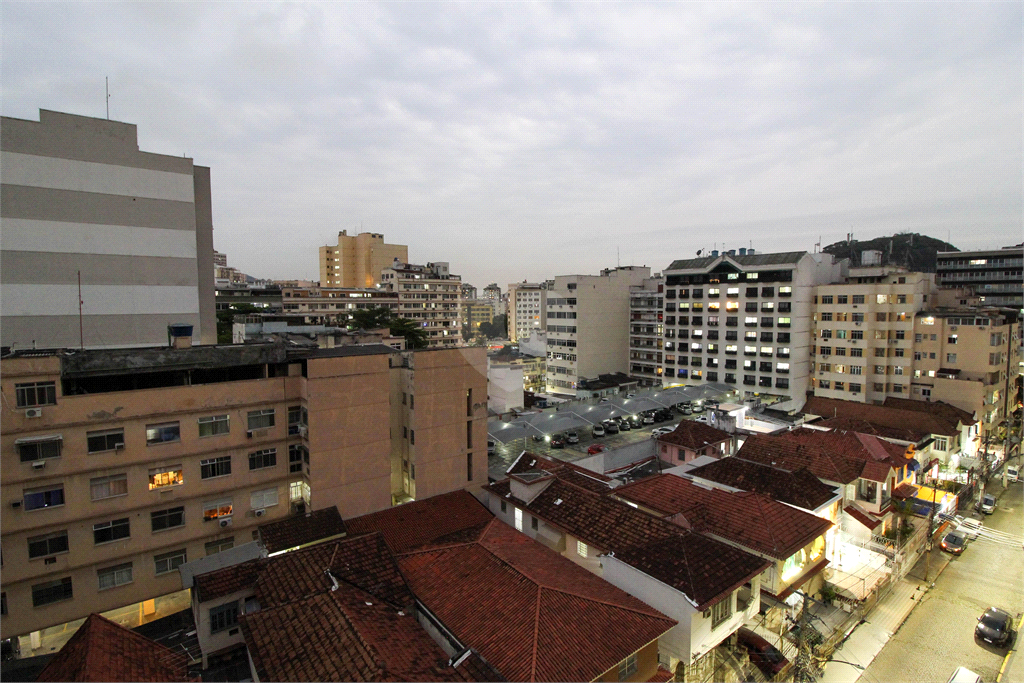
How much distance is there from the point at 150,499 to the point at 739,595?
20.3m

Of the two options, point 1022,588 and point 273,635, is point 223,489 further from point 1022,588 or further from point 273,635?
point 1022,588

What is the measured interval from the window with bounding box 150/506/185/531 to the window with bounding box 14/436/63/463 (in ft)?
12.3

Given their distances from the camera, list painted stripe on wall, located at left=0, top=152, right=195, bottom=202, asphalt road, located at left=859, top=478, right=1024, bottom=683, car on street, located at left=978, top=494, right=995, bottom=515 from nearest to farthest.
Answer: asphalt road, located at left=859, top=478, right=1024, bottom=683 → painted stripe on wall, located at left=0, top=152, right=195, bottom=202 → car on street, located at left=978, top=494, right=995, bottom=515

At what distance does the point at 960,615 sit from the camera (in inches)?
826

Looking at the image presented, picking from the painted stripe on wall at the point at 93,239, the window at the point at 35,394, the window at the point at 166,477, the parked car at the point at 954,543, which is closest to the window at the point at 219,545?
the window at the point at 166,477

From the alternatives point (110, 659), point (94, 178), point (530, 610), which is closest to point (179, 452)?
point (110, 659)

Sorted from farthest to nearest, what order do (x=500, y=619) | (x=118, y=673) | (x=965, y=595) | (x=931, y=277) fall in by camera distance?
(x=931, y=277)
(x=965, y=595)
(x=500, y=619)
(x=118, y=673)

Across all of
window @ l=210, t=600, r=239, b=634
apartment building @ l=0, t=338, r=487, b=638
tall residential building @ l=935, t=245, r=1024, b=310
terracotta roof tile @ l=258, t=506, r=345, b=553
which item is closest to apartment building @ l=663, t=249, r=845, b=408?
tall residential building @ l=935, t=245, r=1024, b=310

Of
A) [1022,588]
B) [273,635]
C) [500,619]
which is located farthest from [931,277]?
[273,635]

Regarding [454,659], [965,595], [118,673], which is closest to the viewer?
[118,673]

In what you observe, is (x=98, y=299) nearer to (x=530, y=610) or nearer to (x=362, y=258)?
(x=530, y=610)

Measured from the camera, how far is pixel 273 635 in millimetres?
12500

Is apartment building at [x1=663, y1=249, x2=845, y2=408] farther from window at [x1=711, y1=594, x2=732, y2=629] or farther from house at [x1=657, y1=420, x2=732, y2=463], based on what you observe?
window at [x1=711, y1=594, x2=732, y2=629]

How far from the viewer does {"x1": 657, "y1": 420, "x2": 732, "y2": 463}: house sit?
28.6 metres
